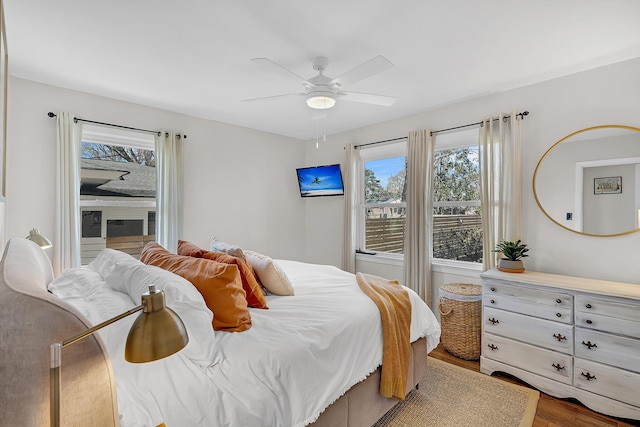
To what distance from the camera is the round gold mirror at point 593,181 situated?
2330 millimetres

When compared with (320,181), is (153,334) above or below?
below

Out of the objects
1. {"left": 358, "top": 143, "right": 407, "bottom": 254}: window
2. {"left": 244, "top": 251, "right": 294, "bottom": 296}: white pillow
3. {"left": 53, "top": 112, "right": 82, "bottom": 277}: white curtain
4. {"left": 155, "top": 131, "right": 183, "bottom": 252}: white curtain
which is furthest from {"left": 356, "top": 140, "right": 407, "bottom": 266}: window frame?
{"left": 53, "top": 112, "right": 82, "bottom": 277}: white curtain

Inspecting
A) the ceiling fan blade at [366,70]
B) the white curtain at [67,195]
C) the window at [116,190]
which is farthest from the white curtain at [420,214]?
the white curtain at [67,195]

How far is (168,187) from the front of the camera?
11.0ft

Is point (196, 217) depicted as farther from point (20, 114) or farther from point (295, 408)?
point (295, 408)

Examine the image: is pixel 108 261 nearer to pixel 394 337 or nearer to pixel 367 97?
pixel 394 337

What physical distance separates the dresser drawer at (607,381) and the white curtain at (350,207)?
2503 mm

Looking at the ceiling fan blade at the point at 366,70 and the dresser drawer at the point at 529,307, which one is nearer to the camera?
the ceiling fan blade at the point at 366,70

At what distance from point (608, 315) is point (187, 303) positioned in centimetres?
268

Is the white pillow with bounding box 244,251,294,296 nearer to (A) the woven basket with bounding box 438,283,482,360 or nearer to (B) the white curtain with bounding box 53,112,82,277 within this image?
(A) the woven basket with bounding box 438,283,482,360

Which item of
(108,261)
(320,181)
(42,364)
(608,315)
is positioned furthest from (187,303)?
(320,181)

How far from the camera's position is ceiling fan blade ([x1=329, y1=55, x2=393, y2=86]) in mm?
1872

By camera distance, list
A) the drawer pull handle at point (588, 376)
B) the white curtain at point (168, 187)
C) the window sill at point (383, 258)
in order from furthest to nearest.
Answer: the window sill at point (383, 258) → the white curtain at point (168, 187) → the drawer pull handle at point (588, 376)

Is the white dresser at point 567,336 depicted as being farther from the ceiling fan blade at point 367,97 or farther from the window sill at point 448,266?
the ceiling fan blade at point 367,97
